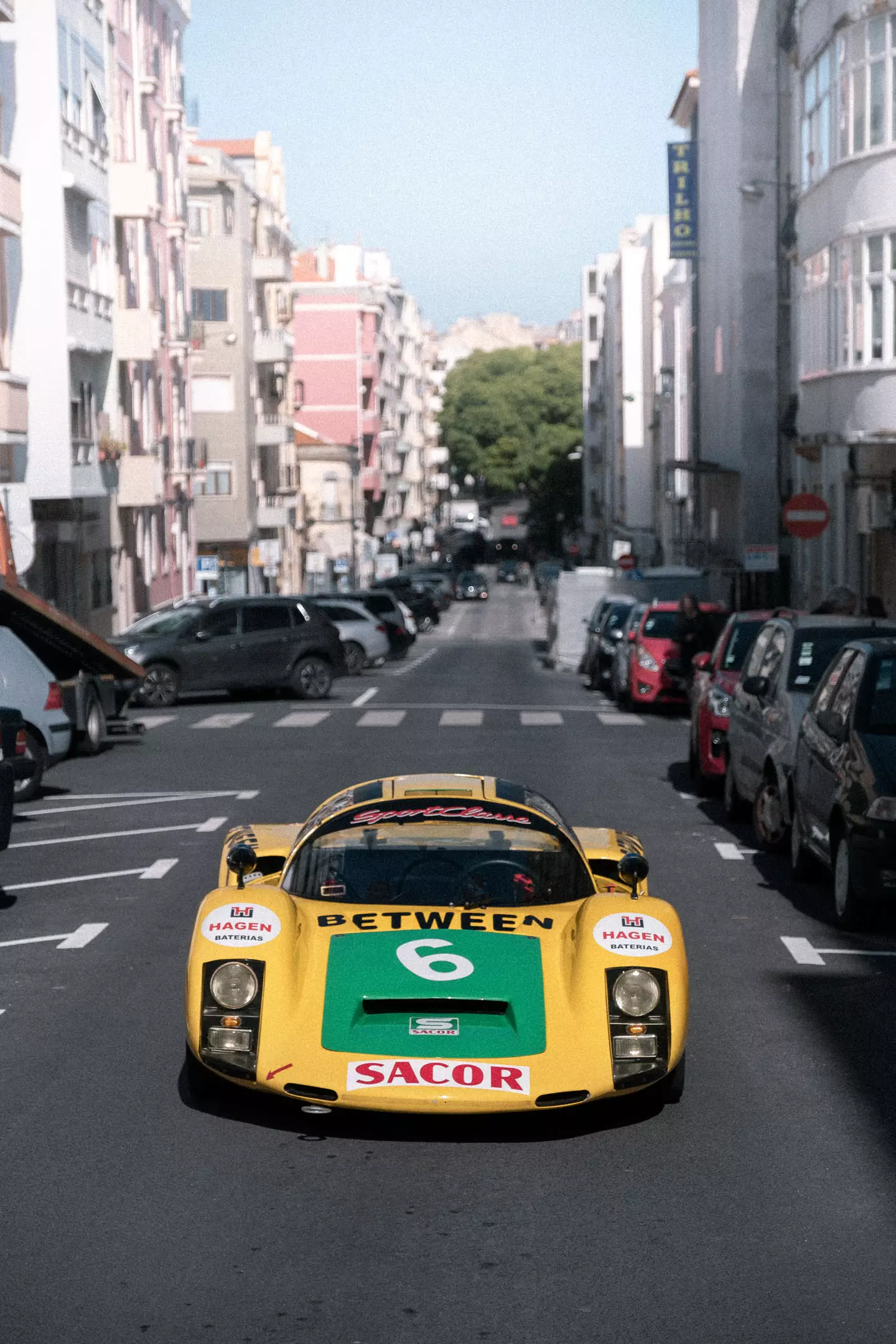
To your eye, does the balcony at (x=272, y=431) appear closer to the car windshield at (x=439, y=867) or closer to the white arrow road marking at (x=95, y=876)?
the white arrow road marking at (x=95, y=876)

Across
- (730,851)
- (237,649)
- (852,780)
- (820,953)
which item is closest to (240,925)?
(820,953)

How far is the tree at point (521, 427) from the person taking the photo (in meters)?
138

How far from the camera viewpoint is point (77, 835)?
53.9 ft

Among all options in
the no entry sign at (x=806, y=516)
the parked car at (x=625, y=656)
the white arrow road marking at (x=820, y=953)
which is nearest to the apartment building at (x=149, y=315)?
the parked car at (x=625, y=656)

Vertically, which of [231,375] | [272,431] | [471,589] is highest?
[231,375]

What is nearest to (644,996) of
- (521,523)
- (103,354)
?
(103,354)

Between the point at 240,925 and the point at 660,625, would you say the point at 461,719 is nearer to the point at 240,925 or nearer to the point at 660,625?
the point at 660,625

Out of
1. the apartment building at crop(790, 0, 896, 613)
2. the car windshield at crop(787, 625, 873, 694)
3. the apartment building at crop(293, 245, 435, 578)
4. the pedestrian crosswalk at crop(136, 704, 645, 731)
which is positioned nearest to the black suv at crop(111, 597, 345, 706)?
the pedestrian crosswalk at crop(136, 704, 645, 731)

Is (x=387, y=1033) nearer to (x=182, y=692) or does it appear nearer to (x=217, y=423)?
(x=182, y=692)

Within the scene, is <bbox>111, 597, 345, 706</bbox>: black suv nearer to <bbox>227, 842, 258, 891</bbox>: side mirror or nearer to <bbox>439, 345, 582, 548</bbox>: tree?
<bbox>227, 842, 258, 891</bbox>: side mirror

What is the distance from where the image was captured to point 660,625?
3159 centimetres

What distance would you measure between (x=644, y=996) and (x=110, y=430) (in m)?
39.9

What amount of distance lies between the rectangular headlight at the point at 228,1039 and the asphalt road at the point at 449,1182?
32cm

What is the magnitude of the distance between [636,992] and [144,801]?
11.7 metres
